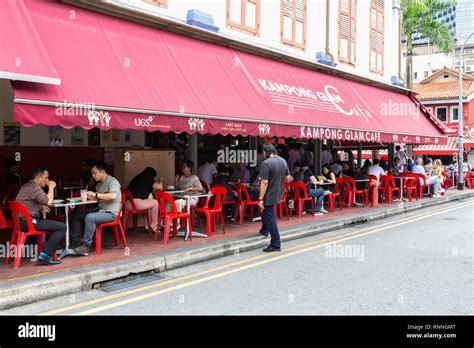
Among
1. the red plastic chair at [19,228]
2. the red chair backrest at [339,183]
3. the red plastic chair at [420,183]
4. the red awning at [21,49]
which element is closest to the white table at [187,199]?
the red plastic chair at [19,228]

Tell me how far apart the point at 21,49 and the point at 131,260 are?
11.0 feet

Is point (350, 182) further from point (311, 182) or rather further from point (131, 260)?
point (131, 260)

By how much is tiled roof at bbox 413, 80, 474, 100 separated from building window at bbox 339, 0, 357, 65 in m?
25.2

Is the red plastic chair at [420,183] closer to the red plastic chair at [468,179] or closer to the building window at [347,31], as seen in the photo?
the building window at [347,31]

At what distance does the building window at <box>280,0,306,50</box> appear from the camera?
46.0 ft

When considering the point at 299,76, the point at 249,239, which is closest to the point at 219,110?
the point at 249,239

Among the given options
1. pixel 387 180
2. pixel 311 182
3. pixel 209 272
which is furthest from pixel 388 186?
Result: pixel 209 272

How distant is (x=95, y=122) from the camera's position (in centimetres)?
680

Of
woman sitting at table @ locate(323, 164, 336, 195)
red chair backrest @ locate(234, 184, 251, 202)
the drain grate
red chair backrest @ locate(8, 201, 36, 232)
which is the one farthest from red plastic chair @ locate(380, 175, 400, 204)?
red chair backrest @ locate(8, 201, 36, 232)

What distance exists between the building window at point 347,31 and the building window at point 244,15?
15.9ft

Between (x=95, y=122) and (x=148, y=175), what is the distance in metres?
2.16

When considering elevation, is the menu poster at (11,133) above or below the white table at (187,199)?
above

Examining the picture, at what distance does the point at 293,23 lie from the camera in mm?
14508

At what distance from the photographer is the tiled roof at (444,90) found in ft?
128
